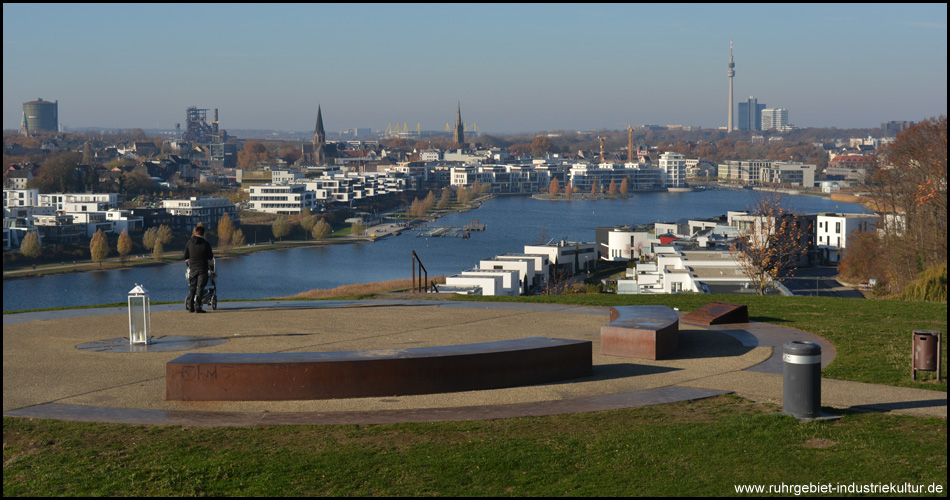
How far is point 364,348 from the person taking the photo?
20.9ft

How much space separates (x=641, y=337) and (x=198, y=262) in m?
3.57

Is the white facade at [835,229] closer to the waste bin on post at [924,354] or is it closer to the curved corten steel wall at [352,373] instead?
the waste bin on post at [924,354]

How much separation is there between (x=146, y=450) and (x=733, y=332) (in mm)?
4668

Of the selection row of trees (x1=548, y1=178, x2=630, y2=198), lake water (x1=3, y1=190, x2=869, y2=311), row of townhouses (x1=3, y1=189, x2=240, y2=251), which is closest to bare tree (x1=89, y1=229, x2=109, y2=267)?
row of townhouses (x1=3, y1=189, x2=240, y2=251)

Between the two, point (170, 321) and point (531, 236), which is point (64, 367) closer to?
point (170, 321)

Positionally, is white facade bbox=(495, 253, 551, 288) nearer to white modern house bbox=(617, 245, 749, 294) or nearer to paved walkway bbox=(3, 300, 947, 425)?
white modern house bbox=(617, 245, 749, 294)

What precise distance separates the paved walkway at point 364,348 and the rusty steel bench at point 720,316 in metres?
0.13

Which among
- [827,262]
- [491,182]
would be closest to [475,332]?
[827,262]

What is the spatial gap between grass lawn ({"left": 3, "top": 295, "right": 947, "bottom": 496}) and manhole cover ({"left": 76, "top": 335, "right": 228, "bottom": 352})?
193 centimetres

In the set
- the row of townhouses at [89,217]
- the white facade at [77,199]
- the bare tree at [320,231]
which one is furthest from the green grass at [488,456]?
the white facade at [77,199]

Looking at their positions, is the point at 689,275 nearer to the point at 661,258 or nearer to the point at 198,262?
the point at 661,258

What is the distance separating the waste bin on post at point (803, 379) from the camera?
4.36 meters

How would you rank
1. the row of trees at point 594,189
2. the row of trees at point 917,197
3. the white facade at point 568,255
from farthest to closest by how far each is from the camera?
the row of trees at point 594,189, the white facade at point 568,255, the row of trees at point 917,197

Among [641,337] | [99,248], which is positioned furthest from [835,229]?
[641,337]
